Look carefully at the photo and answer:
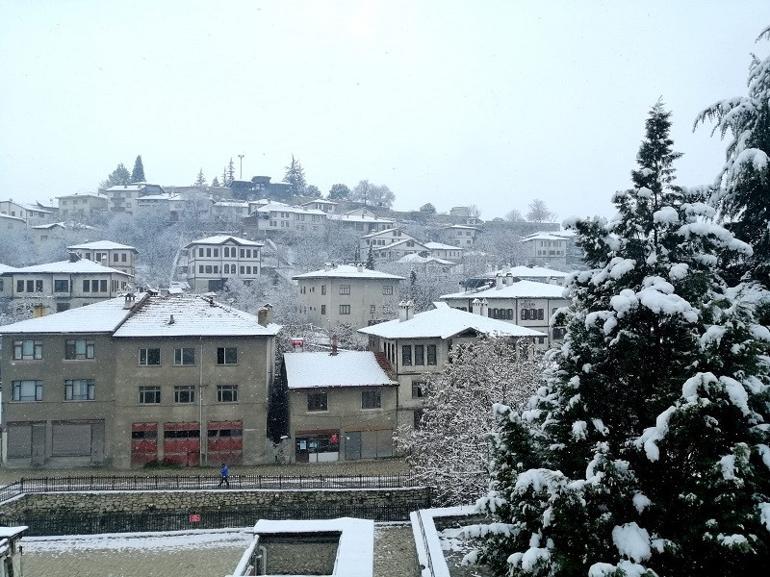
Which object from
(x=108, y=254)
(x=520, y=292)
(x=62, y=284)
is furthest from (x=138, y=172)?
(x=520, y=292)

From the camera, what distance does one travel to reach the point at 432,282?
254 feet

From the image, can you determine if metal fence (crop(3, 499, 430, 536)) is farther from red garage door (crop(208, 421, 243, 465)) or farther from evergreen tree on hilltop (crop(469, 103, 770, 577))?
evergreen tree on hilltop (crop(469, 103, 770, 577))

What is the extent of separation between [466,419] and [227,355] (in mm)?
15165

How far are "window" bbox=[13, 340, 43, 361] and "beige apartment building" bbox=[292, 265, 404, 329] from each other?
3068 centimetres

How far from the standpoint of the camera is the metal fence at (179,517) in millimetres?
26562

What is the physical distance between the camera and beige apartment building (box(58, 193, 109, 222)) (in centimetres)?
11721

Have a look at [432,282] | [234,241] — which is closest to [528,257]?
[432,282]

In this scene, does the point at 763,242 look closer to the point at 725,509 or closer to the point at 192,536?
the point at 725,509

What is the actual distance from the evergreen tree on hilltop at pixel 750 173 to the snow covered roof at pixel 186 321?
2611cm

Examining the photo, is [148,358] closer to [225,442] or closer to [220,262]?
[225,442]

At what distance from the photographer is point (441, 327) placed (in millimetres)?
35906

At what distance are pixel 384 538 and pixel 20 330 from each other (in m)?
22.9

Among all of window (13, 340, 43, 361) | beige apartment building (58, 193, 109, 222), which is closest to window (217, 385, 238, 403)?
window (13, 340, 43, 361)

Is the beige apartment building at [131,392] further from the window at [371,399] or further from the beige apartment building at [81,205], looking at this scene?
the beige apartment building at [81,205]
